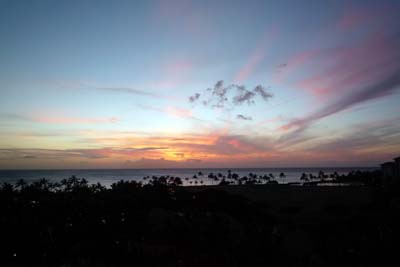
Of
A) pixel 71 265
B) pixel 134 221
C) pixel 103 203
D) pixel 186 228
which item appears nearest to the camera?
pixel 71 265

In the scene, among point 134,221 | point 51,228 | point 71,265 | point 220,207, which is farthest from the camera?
point 220,207

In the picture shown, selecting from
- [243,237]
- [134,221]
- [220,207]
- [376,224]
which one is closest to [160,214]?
[134,221]

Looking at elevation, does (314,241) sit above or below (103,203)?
below

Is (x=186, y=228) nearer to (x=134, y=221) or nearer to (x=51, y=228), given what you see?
(x=134, y=221)

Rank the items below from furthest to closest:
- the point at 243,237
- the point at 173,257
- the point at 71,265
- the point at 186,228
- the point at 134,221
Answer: the point at 134,221
the point at 186,228
the point at 243,237
the point at 173,257
the point at 71,265

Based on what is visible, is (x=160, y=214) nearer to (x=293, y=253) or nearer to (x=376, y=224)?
(x=293, y=253)

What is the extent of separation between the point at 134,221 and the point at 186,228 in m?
2.96

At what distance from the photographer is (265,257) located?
11258mm

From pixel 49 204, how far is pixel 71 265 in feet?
21.6

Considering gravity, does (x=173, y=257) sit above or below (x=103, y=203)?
below

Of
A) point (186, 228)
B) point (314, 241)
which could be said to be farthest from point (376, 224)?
point (186, 228)

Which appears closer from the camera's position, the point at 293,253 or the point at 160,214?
the point at 293,253

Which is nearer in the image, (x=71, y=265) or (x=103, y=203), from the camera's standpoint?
(x=71, y=265)

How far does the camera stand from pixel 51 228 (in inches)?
474
